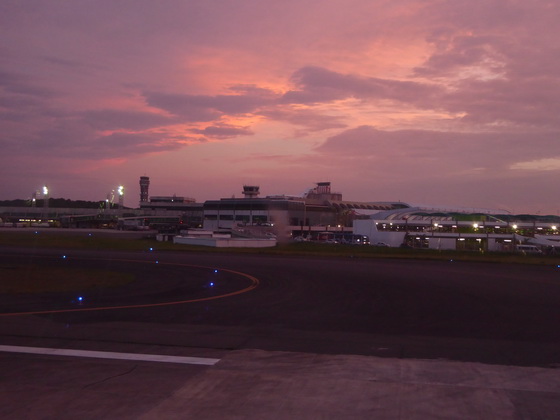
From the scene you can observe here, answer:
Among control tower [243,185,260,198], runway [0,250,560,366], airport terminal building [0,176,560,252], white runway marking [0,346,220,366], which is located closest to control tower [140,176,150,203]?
airport terminal building [0,176,560,252]

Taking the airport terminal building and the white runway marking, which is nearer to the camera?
the white runway marking

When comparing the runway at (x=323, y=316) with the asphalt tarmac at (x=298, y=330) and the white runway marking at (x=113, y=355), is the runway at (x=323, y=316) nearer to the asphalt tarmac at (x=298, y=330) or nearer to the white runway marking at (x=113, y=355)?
the asphalt tarmac at (x=298, y=330)

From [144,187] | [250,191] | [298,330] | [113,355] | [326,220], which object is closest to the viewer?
[113,355]

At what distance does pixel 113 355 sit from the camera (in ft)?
31.0

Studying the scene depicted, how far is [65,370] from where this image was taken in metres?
8.44

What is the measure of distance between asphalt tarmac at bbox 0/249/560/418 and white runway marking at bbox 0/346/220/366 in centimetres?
26

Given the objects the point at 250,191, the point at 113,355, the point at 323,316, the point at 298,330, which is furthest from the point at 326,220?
the point at 113,355

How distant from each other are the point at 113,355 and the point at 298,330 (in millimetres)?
4348

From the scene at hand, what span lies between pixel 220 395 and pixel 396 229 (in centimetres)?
6392

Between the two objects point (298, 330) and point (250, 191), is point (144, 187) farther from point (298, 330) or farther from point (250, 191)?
point (298, 330)

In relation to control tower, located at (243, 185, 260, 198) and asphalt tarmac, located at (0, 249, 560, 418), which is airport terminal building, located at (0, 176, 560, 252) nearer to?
control tower, located at (243, 185, 260, 198)

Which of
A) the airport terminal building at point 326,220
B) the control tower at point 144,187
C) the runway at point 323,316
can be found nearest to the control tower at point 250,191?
the airport terminal building at point 326,220

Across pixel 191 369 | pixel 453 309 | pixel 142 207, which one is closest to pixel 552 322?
pixel 453 309

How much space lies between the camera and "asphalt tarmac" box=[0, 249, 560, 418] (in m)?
7.83
